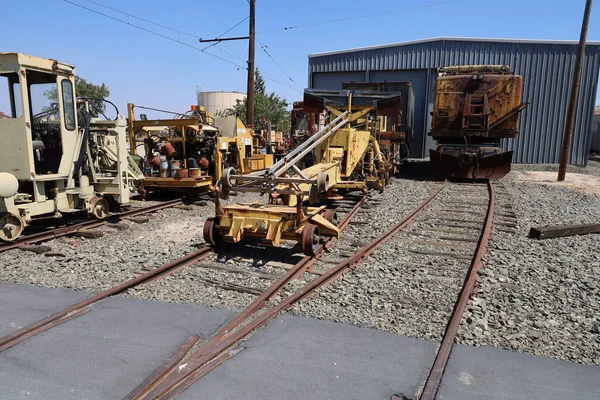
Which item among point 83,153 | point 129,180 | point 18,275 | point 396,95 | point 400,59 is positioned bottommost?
point 18,275

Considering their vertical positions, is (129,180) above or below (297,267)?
above

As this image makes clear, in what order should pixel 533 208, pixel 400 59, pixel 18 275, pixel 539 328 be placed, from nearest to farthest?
pixel 539 328 → pixel 18 275 → pixel 533 208 → pixel 400 59

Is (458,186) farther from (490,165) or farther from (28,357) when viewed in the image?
(28,357)

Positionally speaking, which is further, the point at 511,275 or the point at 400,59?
the point at 400,59

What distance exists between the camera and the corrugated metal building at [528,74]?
23.2 metres

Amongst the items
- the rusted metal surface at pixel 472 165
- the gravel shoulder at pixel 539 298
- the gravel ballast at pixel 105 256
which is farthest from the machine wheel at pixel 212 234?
the rusted metal surface at pixel 472 165

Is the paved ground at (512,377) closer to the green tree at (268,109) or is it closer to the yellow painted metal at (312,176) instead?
the yellow painted metal at (312,176)

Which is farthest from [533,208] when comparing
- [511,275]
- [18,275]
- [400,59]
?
[400,59]

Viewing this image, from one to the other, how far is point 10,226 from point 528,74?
2509 centimetres

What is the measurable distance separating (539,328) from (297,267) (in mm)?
2653

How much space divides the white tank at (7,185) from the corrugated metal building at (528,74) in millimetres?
22372

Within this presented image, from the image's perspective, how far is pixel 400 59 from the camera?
25094 millimetres

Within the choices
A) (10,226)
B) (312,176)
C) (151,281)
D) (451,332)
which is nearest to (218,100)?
(312,176)

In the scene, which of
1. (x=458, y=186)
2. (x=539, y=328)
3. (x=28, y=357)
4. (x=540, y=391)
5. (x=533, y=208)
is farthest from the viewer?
(x=458, y=186)
